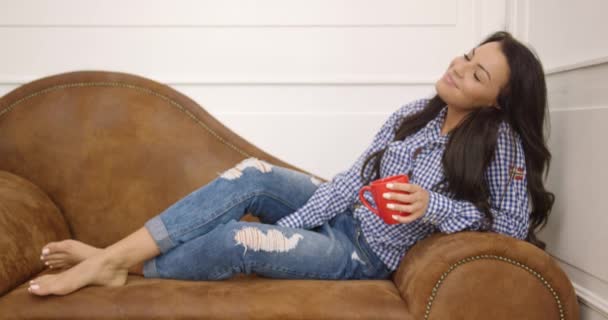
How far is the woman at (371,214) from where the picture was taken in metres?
1.51

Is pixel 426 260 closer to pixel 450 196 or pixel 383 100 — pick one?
pixel 450 196

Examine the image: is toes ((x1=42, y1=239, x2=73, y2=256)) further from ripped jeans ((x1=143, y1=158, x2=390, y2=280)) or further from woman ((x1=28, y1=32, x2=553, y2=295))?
ripped jeans ((x1=143, y1=158, x2=390, y2=280))

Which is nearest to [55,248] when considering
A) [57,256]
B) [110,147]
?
[57,256]

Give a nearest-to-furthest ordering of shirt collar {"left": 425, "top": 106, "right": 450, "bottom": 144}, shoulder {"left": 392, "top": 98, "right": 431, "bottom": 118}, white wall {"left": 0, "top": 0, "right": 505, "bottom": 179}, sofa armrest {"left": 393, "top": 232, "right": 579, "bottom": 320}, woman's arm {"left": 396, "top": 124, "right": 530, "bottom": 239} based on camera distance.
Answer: sofa armrest {"left": 393, "top": 232, "right": 579, "bottom": 320}, woman's arm {"left": 396, "top": 124, "right": 530, "bottom": 239}, shirt collar {"left": 425, "top": 106, "right": 450, "bottom": 144}, shoulder {"left": 392, "top": 98, "right": 431, "bottom": 118}, white wall {"left": 0, "top": 0, "right": 505, "bottom": 179}

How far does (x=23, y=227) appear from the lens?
169cm

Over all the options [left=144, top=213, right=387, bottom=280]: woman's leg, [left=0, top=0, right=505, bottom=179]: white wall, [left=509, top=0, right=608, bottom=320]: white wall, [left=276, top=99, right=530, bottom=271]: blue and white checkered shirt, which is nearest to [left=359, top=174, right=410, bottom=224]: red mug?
[left=276, top=99, right=530, bottom=271]: blue and white checkered shirt

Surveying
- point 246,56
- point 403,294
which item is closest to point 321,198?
point 403,294

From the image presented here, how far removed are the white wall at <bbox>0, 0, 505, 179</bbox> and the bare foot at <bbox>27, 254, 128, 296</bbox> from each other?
0.89 m

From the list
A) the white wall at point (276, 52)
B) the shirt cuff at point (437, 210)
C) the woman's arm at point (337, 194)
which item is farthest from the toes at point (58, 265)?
the shirt cuff at point (437, 210)

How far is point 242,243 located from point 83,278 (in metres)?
0.39

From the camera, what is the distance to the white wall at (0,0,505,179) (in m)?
2.27

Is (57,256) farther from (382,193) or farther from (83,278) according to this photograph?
(382,193)

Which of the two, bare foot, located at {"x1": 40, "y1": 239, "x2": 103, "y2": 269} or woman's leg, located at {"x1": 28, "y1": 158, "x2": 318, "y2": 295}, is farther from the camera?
bare foot, located at {"x1": 40, "y1": 239, "x2": 103, "y2": 269}

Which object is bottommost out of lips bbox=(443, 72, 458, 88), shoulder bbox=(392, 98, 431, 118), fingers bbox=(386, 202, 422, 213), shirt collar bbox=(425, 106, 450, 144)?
fingers bbox=(386, 202, 422, 213)
